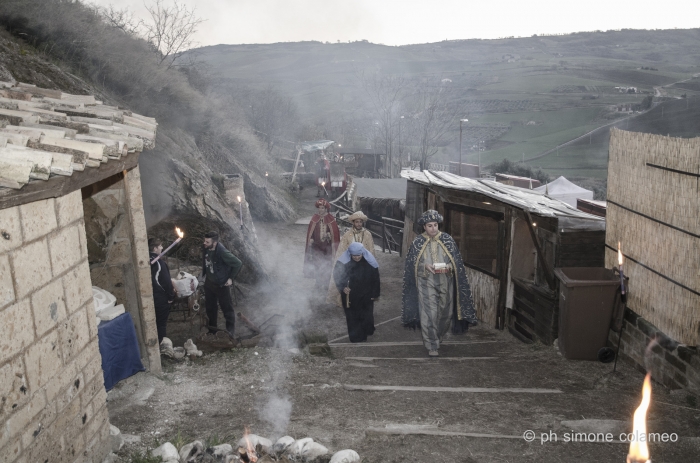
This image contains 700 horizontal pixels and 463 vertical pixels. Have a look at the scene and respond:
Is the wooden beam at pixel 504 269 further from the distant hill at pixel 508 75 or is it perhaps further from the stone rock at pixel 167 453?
the distant hill at pixel 508 75

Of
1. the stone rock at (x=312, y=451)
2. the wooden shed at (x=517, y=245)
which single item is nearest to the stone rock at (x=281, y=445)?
the stone rock at (x=312, y=451)

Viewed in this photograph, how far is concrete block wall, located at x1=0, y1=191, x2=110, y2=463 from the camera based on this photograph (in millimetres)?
3275

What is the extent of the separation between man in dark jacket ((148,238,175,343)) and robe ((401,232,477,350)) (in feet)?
11.2

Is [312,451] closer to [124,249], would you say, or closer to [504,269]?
[124,249]

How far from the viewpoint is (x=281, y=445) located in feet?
14.7

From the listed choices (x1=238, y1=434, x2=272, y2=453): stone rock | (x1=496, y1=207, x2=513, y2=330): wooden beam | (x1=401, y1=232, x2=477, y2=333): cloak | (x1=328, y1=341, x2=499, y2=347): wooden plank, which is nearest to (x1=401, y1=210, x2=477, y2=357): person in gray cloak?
(x1=401, y1=232, x2=477, y2=333): cloak

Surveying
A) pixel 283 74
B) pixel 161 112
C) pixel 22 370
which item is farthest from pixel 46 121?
pixel 283 74

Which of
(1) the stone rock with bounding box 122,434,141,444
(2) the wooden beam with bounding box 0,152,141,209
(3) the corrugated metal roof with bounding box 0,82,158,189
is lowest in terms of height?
(1) the stone rock with bounding box 122,434,141,444

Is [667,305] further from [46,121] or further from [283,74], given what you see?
[283,74]

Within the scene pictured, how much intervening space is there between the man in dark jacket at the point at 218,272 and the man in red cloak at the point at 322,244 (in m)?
2.74

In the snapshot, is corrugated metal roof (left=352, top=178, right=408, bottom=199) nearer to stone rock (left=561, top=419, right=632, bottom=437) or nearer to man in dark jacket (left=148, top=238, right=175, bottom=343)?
man in dark jacket (left=148, top=238, right=175, bottom=343)

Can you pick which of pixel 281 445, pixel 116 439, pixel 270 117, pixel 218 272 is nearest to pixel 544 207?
pixel 218 272

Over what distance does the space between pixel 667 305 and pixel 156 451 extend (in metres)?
5.13

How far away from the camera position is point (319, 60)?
5330 inches
